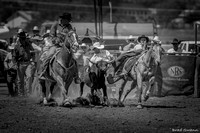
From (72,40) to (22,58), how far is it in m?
5.23

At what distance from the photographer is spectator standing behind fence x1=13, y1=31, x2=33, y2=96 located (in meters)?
19.0

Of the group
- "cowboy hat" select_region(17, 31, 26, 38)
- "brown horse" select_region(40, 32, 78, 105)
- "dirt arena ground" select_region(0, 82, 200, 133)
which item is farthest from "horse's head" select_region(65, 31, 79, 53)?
"cowboy hat" select_region(17, 31, 26, 38)

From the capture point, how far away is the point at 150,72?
15227mm

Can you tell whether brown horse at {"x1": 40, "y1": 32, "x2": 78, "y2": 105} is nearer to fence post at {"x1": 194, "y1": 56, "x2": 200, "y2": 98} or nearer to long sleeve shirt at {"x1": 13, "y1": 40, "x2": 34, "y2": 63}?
long sleeve shirt at {"x1": 13, "y1": 40, "x2": 34, "y2": 63}

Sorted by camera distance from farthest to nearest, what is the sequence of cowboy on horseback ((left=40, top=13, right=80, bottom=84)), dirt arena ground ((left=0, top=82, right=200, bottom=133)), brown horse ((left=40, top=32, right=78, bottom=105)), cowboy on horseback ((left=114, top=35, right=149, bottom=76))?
cowboy on horseback ((left=114, top=35, right=149, bottom=76)) < cowboy on horseback ((left=40, top=13, right=80, bottom=84)) < brown horse ((left=40, top=32, right=78, bottom=105)) < dirt arena ground ((left=0, top=82, right=200, bottom=133))

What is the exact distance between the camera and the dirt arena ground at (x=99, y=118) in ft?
34.9

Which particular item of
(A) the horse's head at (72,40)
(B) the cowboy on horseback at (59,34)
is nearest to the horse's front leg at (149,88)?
(B) the cowboy on horseback at (59,34)

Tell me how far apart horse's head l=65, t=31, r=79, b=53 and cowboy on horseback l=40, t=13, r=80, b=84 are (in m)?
0.18

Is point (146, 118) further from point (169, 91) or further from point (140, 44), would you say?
point (169, 91)

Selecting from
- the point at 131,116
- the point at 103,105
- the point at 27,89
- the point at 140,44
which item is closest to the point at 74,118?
the point at 131,116

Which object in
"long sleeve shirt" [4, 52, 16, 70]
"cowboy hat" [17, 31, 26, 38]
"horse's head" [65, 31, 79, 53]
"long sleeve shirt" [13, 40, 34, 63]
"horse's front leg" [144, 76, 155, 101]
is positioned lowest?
"horse's front leg" [144, 76, 155, 101]

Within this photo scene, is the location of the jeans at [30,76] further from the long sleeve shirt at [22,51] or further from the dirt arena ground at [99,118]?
the dirt arena ground at [99,118]

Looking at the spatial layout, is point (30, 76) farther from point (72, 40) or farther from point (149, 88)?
point (149, 88)

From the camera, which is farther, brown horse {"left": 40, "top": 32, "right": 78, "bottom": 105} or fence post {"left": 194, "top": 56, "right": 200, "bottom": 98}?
fence post {"left": 194, "top": 56, "right": 200, "bottom": 98}
